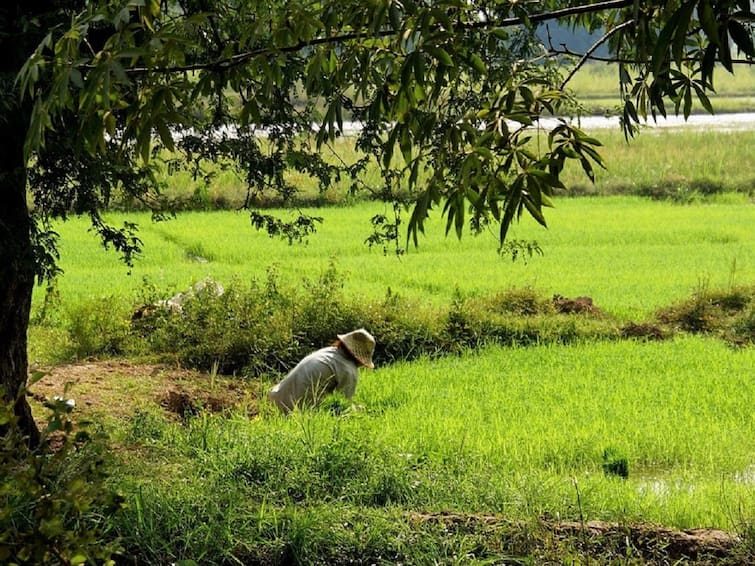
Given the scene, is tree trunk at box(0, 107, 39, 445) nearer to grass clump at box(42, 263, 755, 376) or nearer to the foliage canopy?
the foliage canopy

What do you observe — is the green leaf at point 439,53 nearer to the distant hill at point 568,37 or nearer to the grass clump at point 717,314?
the distant hill at point 568,37

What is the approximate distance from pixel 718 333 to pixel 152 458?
774 centimetres

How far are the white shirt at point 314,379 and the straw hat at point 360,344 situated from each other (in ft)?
0.33

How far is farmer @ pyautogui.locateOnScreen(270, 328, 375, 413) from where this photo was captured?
7.69 m

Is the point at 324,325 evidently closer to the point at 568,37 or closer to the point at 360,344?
the point at 360,344

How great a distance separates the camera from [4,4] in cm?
552

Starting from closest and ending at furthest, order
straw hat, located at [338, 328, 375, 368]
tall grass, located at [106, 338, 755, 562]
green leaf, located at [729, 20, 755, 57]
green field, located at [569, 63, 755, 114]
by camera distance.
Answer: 1. green leaf, located at [729, 20, 755, 57]
2. tall grass, located at [106, 338, 755, 562]
3. straw hat, located at [338, 328, 375, 368]
4. green field, located at [569, 63, 755, 114]

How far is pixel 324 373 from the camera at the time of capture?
25.5ft

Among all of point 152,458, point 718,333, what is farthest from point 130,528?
point 718,333

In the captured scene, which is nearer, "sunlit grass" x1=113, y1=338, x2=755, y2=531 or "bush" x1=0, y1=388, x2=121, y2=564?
"bush" x1=0, y1=388, x2=121, y2=564

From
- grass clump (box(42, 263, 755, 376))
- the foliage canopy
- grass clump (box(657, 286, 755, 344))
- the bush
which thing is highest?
the foliage canopy

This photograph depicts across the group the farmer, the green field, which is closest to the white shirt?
the farmer

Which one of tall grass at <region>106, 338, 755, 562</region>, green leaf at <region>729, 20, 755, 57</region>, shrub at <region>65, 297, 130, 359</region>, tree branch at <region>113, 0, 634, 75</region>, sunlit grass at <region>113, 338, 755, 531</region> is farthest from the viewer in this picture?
shrub at <region>65, 297, 130, 359</region>

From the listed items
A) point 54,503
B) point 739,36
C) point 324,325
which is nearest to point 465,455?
point 54,503
